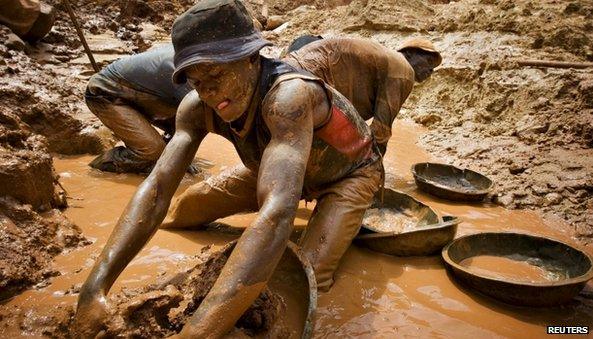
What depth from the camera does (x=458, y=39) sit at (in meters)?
6.92

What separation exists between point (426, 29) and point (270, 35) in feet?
15.2

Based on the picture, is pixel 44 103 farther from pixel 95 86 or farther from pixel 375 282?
pixel 375 282

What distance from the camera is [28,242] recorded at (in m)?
2.42

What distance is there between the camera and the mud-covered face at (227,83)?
1.76m

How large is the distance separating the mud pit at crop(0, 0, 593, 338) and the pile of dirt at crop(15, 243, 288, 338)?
6 cm

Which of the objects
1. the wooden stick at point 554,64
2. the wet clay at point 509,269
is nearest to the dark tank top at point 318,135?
the wet clay at point 509,269

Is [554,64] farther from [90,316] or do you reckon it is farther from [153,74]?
[90,316]

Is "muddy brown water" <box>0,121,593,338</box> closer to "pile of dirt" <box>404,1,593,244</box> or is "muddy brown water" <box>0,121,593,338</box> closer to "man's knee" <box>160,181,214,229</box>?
"man's knee" <box>160,181,214,229</box>

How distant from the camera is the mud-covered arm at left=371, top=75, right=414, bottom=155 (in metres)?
3.62

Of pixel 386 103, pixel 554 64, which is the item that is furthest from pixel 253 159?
pixel 554 64

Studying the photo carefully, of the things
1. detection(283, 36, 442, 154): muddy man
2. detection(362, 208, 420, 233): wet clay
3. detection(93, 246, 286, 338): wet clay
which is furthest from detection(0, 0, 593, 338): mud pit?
detection(283, 36, 442, 154): muddy man

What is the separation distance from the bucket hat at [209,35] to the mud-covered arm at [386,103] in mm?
2094

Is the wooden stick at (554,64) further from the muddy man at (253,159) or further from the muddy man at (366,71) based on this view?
the muddy man at (253,159)

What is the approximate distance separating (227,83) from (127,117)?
2.68 m
